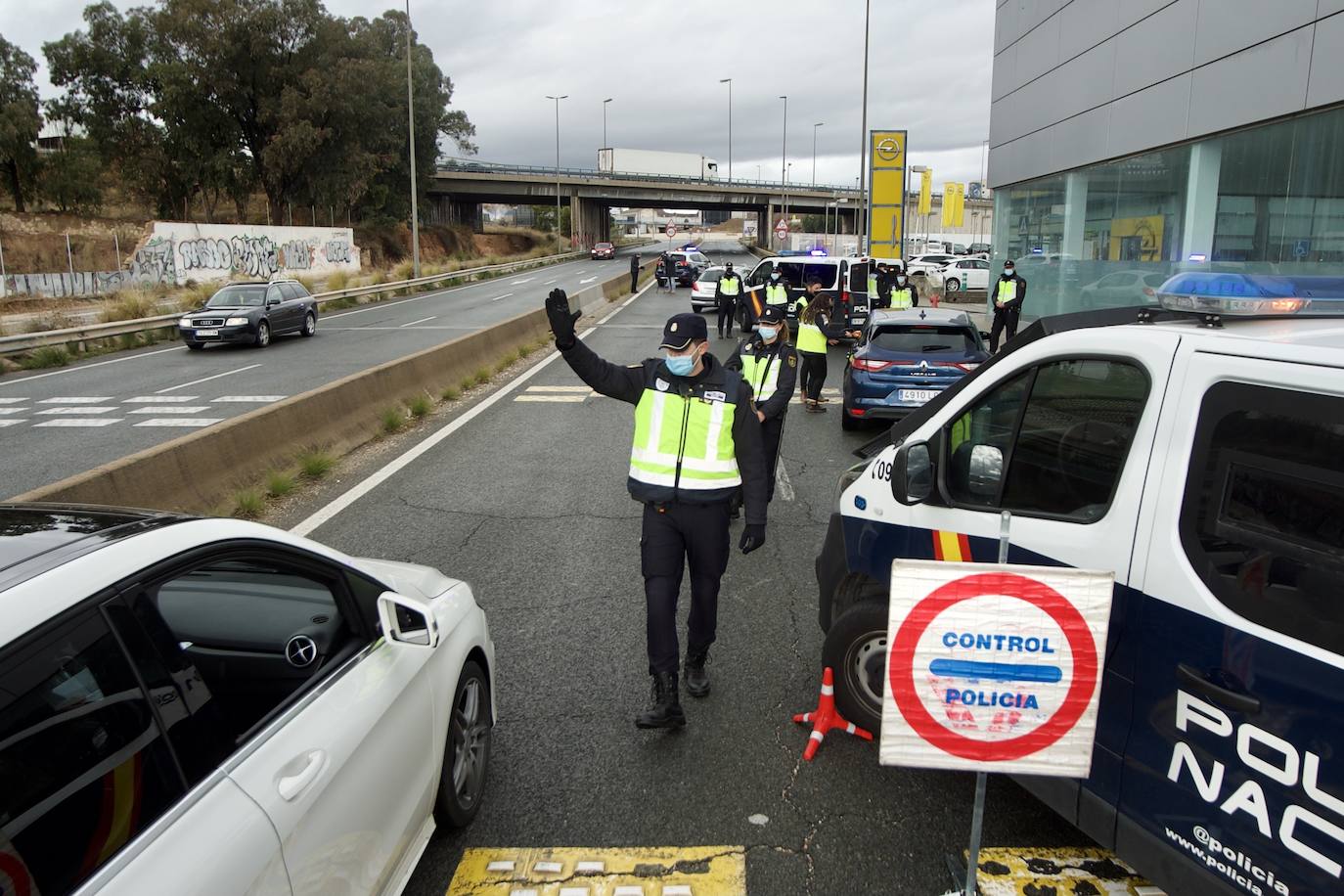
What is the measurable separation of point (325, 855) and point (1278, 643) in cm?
244

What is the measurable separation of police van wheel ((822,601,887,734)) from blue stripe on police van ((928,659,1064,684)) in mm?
1073

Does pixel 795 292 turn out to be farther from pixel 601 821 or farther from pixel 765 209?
pixel 765 209

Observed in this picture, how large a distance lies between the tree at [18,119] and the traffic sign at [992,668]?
5584 cm

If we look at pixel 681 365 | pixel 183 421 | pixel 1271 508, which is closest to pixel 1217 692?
pixel 1271 508

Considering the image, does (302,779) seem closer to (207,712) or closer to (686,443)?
(207,712)

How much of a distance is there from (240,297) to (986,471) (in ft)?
74.5

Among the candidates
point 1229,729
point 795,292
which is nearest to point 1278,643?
point 1229,729

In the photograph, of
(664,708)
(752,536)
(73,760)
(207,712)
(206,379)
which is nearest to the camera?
(73,760)

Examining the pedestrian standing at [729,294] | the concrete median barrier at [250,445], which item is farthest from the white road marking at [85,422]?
the pedestrian standing at [729,294]

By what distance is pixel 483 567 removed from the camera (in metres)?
6.60

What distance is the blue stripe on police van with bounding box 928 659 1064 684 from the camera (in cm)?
289

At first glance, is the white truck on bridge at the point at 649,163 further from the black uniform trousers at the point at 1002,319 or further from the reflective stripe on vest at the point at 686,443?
the reflective stripe on vest at the point at 686,443

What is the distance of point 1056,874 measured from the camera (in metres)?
3.32

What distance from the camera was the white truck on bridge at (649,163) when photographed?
332 ft
